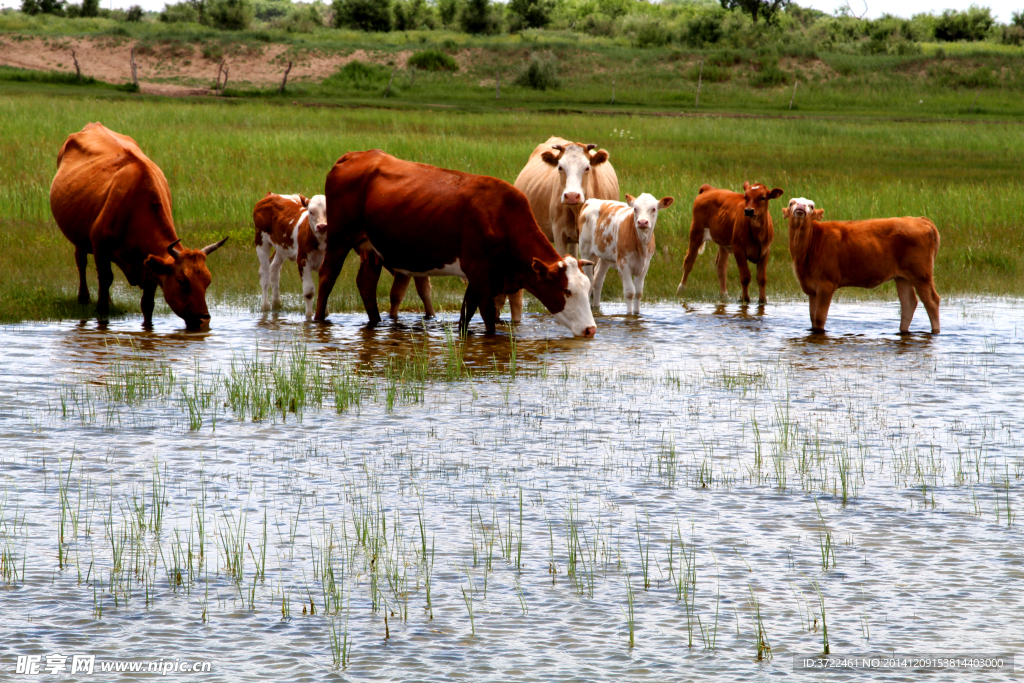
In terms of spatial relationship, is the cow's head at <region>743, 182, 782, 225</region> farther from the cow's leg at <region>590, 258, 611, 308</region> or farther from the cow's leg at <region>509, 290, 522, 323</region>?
the cow's leg at <region>509, 290, 522, 323</region>

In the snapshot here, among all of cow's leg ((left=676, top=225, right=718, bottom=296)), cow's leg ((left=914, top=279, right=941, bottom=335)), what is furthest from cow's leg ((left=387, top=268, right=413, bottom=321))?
cow's leg ((left=914, top=279, right=941, bottom=335))

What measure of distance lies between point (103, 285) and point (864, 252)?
348 inches

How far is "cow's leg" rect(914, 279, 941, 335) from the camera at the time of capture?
1266 centimetres

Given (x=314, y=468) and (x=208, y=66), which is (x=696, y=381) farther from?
(x=208, y=66)

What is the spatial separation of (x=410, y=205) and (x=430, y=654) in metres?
8.78

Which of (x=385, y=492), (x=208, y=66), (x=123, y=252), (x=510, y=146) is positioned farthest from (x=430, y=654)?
(x=208, y=66)

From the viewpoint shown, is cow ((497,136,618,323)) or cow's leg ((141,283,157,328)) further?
cow ((497,136,618,323))

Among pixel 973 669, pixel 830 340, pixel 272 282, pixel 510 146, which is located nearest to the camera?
pixel 973 669

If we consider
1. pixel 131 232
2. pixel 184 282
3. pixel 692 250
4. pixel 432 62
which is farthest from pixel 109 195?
pixel 432 62

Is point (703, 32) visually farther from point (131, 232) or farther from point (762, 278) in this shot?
point (131, 232)

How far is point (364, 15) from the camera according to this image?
282 feet

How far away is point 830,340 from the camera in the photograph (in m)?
12.6

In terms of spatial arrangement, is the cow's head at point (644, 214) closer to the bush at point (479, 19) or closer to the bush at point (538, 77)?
the bush at point (538, 77)

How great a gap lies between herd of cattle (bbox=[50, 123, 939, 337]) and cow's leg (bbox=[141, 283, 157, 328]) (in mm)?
23
